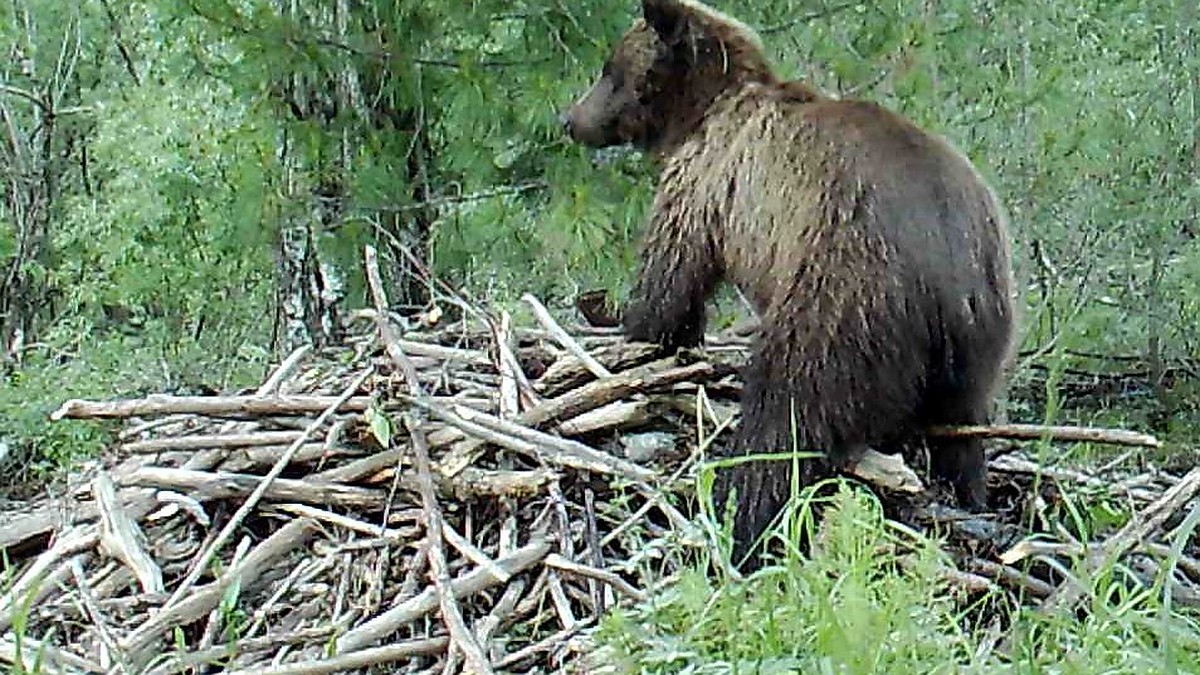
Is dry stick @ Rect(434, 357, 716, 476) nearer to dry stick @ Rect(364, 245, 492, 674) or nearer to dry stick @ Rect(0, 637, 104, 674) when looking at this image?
dry stick @ Rect(364, 245, 492, 674)

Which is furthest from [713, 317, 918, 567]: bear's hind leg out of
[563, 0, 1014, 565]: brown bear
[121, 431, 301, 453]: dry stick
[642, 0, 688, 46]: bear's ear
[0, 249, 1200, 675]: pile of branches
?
[642, 0, 688, 46]: bear's ear

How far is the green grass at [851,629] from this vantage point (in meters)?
2.79

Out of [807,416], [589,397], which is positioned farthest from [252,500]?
[807,416]

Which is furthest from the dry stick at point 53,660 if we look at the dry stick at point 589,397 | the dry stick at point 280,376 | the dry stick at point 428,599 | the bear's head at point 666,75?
the bear's head at point 666,75

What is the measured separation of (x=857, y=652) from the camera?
275 centimetres

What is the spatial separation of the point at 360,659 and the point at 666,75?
9.84 feet

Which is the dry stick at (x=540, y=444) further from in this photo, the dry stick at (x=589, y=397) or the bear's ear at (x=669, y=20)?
the bear's ear at (x=669, y=20)

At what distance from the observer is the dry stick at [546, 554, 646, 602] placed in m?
3.79

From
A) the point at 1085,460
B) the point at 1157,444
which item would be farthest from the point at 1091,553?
the point at 1085,460

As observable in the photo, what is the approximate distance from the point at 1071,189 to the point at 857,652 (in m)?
8.28

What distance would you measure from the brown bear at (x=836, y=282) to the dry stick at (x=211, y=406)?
115 centimetres

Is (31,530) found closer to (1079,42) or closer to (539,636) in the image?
(539,636)

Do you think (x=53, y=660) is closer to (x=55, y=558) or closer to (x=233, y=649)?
(x=233, y=649)

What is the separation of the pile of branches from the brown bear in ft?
0.63
